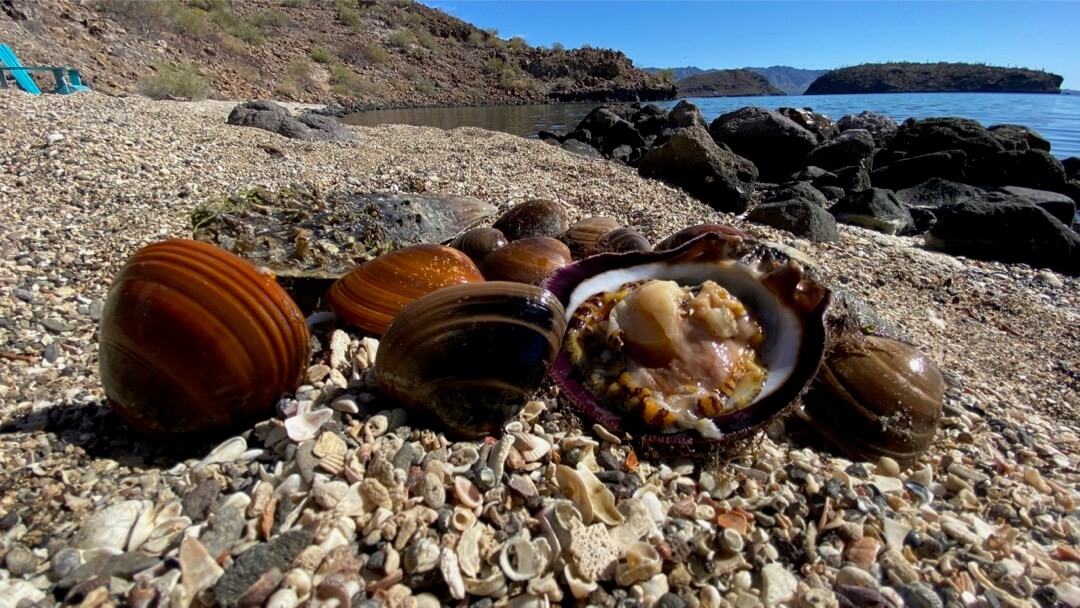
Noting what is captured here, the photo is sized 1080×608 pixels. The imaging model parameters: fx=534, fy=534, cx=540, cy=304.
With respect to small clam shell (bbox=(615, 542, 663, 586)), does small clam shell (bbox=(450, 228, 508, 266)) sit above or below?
above

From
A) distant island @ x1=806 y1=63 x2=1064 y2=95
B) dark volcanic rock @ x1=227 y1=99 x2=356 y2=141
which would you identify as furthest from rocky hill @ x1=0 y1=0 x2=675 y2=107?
distant island @ x1=806 y1=63 x2=1064 y2=95

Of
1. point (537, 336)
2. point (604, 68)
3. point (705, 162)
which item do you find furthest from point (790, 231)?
point (604, 68)

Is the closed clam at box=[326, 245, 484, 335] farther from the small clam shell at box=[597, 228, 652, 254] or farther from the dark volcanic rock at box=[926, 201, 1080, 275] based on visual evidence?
the dark volcanic rock at box=[926, 201, 1080, 275]

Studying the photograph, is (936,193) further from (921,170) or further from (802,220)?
(802,220)

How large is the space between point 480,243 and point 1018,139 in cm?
2028

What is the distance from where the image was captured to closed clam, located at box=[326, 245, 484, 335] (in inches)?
126

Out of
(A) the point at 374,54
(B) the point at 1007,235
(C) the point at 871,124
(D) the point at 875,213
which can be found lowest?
(B) the point at 1007,235

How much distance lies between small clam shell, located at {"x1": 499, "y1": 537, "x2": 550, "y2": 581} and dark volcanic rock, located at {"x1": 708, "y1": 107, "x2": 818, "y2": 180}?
17.1 metres

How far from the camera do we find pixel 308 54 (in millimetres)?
46375

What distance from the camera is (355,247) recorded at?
434 centimetres

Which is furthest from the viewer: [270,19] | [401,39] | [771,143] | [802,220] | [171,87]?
[401,39]

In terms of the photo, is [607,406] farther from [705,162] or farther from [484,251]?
[705,162]

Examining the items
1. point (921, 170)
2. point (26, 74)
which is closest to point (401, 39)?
point (26, 74)

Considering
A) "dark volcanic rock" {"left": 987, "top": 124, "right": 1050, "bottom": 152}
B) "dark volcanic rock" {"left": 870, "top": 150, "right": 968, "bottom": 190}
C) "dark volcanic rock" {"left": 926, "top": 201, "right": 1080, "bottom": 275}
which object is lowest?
"dark volcanic rock" {"left": 926, "top": 201, "right": 1080, "bottom": 275}
